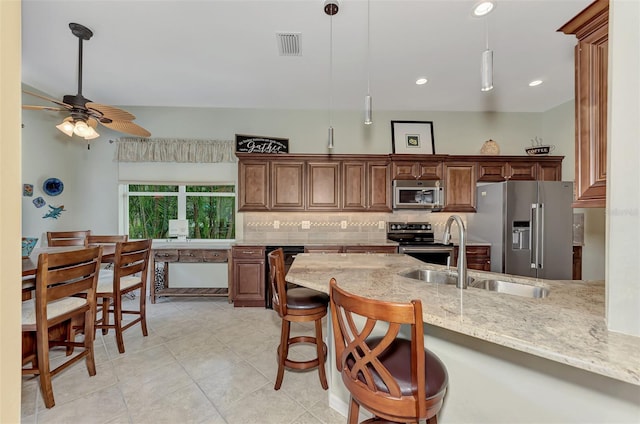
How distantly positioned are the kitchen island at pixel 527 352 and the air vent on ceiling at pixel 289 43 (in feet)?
7.60

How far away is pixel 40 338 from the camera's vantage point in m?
1.75

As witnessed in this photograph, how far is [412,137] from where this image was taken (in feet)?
14.4

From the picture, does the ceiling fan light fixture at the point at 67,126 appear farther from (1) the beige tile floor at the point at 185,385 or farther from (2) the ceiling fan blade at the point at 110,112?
(1) the beige tile floor at the point at 185,385

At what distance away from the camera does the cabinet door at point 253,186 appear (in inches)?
157

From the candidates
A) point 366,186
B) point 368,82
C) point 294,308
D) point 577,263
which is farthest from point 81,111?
point 577,263

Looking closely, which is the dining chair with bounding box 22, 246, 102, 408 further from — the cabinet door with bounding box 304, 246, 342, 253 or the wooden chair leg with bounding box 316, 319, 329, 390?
the cabinet door with bounding box 304, 246, 342, 253

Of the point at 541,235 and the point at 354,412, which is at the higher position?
the point at 541,235

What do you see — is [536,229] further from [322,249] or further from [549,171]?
[322,249]

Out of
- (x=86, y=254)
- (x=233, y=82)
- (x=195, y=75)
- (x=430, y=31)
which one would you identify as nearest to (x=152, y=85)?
(x=195, y=75)

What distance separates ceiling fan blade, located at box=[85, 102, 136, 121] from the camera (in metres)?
2.34

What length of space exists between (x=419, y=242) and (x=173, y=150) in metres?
4.10

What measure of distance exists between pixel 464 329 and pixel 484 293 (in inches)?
19.6

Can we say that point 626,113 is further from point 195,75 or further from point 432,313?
point 195,75

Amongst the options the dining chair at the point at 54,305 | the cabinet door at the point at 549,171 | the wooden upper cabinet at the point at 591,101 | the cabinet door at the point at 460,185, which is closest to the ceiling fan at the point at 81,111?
the dining chair at the point at 54,305
